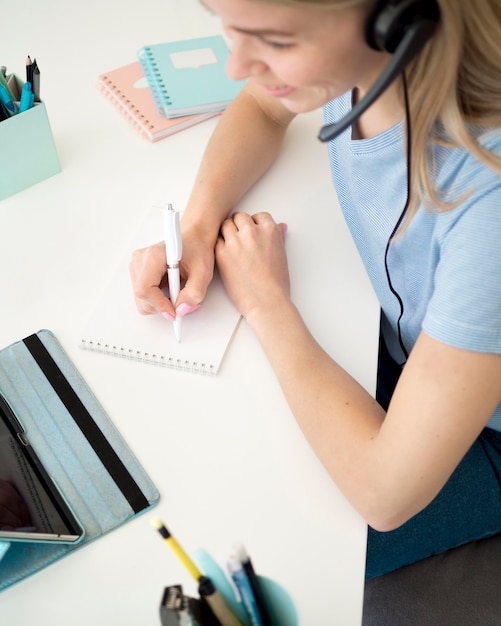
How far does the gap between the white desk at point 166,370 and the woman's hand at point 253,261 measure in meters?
0.03

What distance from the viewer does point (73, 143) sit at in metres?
1.07

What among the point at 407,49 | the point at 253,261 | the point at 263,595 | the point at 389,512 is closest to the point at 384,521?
the point at 389,512

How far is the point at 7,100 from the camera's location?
3.13ft

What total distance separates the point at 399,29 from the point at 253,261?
368 millimetres

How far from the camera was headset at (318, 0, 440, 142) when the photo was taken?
0.58 m

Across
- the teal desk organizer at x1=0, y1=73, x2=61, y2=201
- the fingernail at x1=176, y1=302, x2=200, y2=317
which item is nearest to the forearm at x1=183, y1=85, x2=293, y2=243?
the fingernail at x1=176, y1=302, x2=200, y2=317

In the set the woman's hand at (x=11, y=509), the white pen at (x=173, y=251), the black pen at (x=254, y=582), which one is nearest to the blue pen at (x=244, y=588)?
the black pen at (x=254, y=582)

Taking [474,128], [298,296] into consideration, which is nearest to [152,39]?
[298,296]

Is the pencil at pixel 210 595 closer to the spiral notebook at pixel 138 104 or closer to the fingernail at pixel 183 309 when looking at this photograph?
the fingernail at pixel 183 309

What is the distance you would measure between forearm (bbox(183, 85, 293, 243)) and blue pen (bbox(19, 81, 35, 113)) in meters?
0.25

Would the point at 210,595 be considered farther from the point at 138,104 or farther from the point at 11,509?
the point at 138,104

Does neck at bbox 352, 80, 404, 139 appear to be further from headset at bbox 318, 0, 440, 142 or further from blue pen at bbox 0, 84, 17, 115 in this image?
blue pen at bbox 0, 84, 17, 115

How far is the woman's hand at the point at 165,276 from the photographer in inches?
33.1

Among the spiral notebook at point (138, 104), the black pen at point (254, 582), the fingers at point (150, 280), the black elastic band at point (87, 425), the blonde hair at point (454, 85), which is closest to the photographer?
the black pen at point (254, 582)
